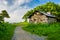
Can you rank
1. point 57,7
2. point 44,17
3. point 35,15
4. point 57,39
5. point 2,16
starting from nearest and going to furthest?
point 57,39 < point 2,16 < point 44,17 < point 35,15 < point 57,7

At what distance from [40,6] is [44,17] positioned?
40311mm

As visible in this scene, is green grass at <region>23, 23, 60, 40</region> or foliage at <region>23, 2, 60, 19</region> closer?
green grass at <region>23, 23, 60, 40</region>

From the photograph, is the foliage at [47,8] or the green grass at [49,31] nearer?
the green grass at [49,31]

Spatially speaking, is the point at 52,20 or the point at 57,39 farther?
the point at 52,20

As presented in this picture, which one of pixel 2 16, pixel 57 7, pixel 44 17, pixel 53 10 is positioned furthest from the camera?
pixel 57 7

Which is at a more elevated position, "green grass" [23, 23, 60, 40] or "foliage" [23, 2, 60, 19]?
"green grass" [23, 23, 60, 40]

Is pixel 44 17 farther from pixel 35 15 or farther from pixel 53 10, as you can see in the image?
pixel 53 10

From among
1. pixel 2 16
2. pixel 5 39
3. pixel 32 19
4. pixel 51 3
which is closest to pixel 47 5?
pixel 51 3

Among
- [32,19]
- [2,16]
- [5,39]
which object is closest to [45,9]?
[32,19]

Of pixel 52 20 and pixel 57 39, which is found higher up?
pixel 57 39

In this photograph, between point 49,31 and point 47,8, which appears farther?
point 47,8

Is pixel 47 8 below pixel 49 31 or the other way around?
below

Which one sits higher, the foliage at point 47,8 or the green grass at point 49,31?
the green grass at point 49,31

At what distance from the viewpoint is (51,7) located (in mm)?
92812
